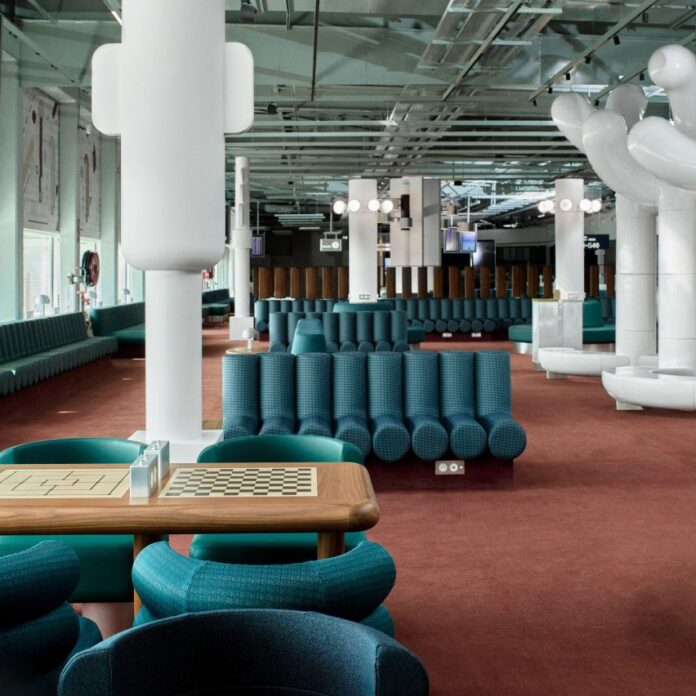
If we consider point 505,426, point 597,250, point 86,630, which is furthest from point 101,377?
point 597,250

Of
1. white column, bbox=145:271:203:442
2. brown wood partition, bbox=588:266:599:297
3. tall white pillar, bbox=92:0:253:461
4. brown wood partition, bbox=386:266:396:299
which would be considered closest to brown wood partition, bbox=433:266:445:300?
brown wood partition, bbox=386:266:396:299

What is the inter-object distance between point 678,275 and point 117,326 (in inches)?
417

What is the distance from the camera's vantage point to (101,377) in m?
13.2

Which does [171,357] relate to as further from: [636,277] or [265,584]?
[636,277]

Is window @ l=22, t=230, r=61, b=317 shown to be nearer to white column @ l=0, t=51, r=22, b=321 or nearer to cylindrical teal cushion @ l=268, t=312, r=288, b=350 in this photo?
white column @ l=0, t=51, r=22, b=321

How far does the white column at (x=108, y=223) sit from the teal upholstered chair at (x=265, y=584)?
17563 millimetres

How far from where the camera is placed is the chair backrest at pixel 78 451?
142 inches

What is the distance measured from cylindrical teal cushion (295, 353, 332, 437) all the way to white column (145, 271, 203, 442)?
3.03 feet

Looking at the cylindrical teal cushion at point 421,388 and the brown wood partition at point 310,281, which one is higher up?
the brown wood partition at point 310,281

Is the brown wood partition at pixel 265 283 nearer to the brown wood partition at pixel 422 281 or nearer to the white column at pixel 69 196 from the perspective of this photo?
the brown wood partition at pixel 422 281

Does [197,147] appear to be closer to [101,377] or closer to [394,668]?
[394,668]

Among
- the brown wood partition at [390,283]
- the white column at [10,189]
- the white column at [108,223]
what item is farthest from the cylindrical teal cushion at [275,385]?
the brown wood partition at [390,283]

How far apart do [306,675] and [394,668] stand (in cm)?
18

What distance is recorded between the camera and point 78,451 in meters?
3.68
